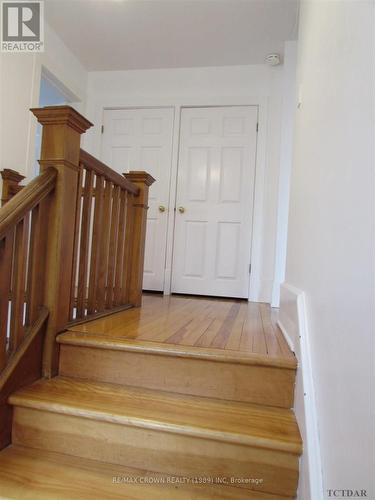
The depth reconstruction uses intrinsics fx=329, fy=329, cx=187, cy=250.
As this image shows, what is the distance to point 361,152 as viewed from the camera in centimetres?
73

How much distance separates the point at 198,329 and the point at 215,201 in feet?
6.30

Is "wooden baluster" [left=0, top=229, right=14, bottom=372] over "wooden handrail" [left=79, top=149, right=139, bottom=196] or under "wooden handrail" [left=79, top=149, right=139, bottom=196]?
under

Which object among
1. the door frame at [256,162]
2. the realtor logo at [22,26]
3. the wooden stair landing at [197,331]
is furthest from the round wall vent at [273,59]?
the wooden stair landing at [197,331]

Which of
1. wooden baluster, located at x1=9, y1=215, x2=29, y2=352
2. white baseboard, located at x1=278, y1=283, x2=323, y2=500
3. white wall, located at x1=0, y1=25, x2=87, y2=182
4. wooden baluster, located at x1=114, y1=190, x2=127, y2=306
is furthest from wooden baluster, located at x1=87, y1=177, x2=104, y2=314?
white wall, located at x1=0, y1=25, x2=87, y2=182

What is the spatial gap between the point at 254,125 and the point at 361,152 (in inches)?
108

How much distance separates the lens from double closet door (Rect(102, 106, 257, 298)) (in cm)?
328

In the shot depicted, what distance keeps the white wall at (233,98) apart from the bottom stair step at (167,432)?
2.16m

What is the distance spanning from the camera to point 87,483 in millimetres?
958

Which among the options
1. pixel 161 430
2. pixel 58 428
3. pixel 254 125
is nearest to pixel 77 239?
pixel 58 428

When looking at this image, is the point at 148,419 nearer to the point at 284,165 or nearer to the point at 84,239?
the point at 84,239

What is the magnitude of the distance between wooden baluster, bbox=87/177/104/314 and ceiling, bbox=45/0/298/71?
1867 millimetres

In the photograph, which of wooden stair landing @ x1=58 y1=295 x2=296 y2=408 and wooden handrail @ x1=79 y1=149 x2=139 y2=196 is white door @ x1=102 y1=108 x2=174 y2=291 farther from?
wooden stair landing @ x1=58 y1=295 x2=296 y2=408

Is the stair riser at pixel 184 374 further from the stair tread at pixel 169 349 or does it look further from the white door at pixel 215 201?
the white door at pixel 215 201

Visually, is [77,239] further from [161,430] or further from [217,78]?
[217,78]
